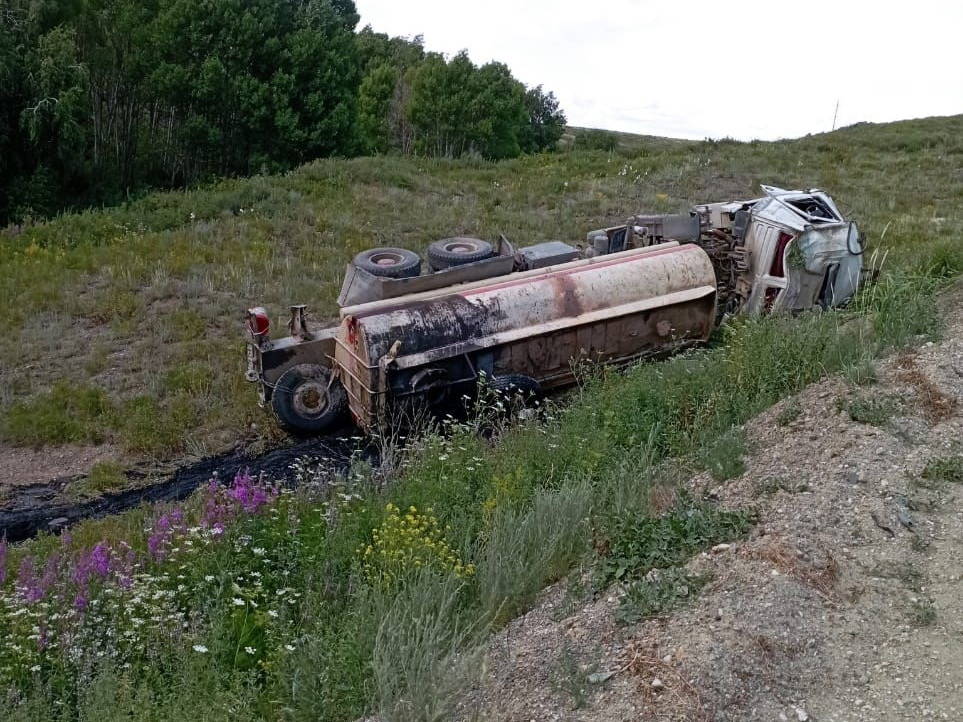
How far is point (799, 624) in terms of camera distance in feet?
12.2

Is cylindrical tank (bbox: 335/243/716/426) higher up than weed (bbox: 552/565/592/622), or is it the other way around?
cylindrical tank (bbox: 335/243/716/426)

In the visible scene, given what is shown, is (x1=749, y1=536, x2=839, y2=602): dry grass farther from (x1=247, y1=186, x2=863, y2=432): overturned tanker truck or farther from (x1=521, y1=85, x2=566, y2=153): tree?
(x1=521, y1=85, x2=566, y2=153): tree

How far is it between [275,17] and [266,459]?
2641 cm

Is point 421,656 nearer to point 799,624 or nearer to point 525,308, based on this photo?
point 799,624

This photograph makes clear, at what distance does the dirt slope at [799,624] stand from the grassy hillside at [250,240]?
226 inches

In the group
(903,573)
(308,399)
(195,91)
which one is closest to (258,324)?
(308,399)

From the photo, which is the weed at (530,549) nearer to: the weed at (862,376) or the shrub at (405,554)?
the shrub at (405,554)

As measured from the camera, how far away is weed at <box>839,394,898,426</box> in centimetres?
538

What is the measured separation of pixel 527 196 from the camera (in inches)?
788

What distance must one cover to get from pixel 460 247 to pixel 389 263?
985 mm

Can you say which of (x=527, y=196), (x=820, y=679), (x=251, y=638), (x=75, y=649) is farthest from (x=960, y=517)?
(x=527, y=196)

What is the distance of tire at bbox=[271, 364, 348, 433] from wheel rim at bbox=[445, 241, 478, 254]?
7.26 ft

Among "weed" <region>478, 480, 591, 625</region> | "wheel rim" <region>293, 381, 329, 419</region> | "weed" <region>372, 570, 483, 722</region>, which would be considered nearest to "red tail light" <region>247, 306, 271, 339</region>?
"wheel rim" <region>293, 381, 329, 419</region>

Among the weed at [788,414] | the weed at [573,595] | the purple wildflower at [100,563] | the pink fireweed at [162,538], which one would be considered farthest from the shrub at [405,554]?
the weed at [788,414]
